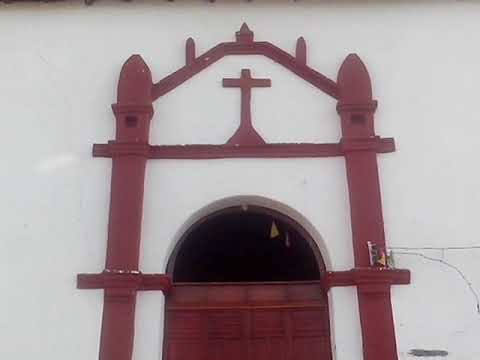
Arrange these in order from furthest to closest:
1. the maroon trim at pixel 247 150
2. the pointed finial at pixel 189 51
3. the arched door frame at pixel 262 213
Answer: the pointed finial at pixel 189 51, the maroon trim at pixel 247 150, the arched door frame at pixel 262 213

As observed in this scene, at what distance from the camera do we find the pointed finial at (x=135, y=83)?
6.89m

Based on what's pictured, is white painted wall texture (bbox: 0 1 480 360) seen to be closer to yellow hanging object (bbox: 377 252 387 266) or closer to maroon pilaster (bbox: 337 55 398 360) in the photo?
maroon pilaster (bbox: 337 55 398 360)

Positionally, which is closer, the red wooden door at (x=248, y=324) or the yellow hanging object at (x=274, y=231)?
the red wooden door at (x=248, y=324)

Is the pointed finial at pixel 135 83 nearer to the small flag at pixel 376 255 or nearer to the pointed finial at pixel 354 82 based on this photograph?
the pointed finial at pixel 354 82

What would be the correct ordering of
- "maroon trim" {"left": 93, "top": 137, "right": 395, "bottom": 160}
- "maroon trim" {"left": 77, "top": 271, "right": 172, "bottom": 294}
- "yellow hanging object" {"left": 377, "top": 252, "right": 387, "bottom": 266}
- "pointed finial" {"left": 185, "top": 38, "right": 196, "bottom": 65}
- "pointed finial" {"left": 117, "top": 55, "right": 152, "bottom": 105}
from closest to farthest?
"maroon trim" {"left": 77, "top": 271, "right": 172, "bottom": 294} → "yellow hanging object" {"left": 377, "top": 252, "right": 387, "bottom": 266} → "maroon trim" {"left": 93, "top": 137, "right": 395, "bottom": 160} → "pointed finial" {"left": 117, "top": 55, "right": 152, "bottom": 105} → "pointed finial" {"left": 185, "top": 38, "right": 196, "bottom": 65}

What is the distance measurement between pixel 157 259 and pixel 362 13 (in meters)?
3.54

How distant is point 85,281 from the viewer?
6156 mm

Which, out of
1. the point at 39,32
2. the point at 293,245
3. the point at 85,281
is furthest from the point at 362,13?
the point at 85,281

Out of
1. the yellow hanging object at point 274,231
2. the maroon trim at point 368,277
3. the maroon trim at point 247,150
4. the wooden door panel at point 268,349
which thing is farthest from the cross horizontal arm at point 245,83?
the wooden door panel at point 268,349

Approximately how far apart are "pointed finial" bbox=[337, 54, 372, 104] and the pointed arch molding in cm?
1

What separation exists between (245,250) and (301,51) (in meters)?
2.50

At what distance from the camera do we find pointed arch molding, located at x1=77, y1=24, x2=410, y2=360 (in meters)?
6.03

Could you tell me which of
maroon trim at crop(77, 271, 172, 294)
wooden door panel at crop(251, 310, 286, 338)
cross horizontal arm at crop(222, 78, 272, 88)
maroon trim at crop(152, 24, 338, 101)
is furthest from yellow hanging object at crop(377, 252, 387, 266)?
cross horizontal arm at crop(222, 78, 272, 88)

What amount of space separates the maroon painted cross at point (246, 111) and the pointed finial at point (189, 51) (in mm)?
441
